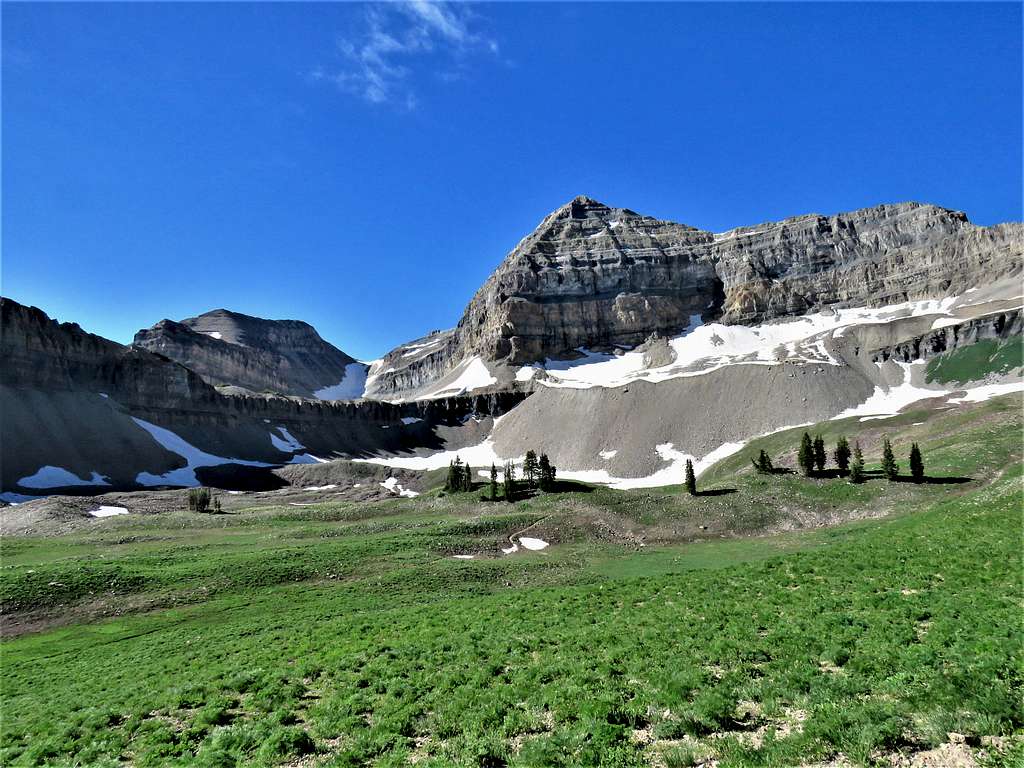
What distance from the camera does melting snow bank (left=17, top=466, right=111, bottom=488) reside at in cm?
9800

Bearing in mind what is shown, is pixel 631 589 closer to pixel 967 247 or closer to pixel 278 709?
pixel 278 709

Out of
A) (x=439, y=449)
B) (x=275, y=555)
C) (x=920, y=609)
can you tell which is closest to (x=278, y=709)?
(x=920, y=609)

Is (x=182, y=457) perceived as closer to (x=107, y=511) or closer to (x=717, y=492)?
(x=107, y=511)

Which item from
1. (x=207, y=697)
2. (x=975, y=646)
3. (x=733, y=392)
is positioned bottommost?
(x=207, y=697)

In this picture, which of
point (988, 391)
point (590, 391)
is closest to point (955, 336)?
point (988, 391)

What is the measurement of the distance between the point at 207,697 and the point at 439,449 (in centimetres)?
14519

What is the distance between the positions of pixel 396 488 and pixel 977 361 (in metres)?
124

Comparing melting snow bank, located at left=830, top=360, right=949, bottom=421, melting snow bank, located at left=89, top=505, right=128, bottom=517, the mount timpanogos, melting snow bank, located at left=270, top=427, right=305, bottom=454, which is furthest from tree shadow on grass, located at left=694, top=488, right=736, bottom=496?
melting snow bank, located at left=270, top=427, right=305, bottom=454

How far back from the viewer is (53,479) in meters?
100

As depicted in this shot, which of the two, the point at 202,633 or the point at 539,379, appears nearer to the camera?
the point at 202,633

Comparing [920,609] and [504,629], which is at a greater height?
[920,609]

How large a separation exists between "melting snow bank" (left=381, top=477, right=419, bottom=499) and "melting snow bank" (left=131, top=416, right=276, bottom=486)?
146 ft

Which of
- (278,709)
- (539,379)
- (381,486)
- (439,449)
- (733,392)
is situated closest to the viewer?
→ (278,709)

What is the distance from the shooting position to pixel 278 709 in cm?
1293
